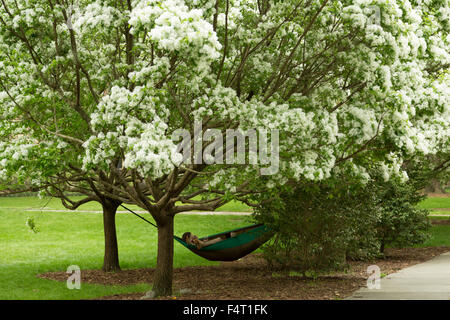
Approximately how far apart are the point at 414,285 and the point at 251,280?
12.7ft

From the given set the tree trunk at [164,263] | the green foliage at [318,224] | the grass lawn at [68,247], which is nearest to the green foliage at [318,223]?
the green foliage at [318,224]

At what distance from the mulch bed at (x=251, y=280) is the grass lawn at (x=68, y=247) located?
3.11ft

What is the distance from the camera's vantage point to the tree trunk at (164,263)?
11.5 metres

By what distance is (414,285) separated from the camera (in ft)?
37.1

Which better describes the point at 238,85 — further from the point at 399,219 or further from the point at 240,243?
the point at 399,219

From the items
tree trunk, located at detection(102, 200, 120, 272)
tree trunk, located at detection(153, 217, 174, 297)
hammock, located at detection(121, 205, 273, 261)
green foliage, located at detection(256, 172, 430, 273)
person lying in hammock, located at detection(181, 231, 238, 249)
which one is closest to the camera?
tree trunk, located at detection(153, 217, 174, 297)

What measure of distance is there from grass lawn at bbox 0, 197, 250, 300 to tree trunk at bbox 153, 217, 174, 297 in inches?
49.0

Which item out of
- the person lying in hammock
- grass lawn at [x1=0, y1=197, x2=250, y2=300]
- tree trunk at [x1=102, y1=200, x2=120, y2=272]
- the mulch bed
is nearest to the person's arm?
the person lying in hammock

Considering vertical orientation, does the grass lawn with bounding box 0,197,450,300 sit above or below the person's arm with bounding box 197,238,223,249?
below

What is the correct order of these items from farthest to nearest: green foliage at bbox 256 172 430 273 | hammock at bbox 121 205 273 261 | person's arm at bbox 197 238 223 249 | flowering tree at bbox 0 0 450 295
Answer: hammock at bbox 121 205 273 261 < person's arm at bbox 197 238 223 249 < green foliage at bbox 256 172 430 273 < flowering tree at bbox 0 0 450 295

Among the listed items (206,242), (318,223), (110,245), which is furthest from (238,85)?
(110,245)

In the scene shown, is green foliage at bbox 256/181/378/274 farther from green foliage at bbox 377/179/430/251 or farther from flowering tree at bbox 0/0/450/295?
green foliage at bbox 377/179/430/251

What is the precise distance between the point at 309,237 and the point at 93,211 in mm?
22795

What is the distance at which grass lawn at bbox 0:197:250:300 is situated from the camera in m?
13.0
